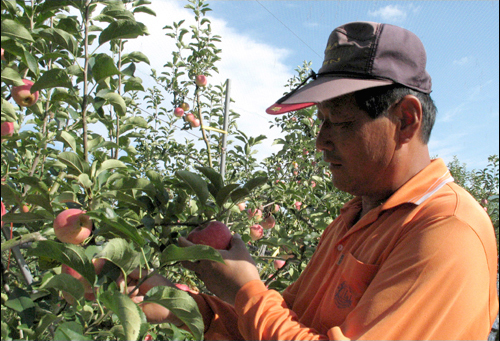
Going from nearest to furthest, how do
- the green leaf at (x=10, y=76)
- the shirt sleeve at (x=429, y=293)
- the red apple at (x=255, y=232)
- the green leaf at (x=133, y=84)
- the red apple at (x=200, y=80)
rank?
the shirt sleeve at (x=429, y=293)
the green leaf at (x=10, y=76)
the green leaf at (x=133, y=84)
the red apple at (x=255, y=232)
the red apple at (x=200, y=80)

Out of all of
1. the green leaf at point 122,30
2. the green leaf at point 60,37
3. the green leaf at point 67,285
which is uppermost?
the green leaf at point 122,30

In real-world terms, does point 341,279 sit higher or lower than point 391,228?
lower

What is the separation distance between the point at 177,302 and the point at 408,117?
64cm

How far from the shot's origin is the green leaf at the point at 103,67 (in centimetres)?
104

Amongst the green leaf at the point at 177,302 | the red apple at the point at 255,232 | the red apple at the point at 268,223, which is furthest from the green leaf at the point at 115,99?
the red apple at the point at 268,223

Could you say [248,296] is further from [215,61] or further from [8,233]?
[215,61]

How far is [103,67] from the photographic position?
1.06m

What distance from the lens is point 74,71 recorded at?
107cm

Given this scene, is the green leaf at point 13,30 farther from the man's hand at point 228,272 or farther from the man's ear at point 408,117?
the man's ear at point 408,117

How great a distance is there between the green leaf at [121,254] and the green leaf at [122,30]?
57 centimetres

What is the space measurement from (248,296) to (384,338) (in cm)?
31

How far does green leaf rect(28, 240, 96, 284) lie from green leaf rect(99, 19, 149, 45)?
58 centimetres

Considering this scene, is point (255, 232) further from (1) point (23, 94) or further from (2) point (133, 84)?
(1) point (23, 94)

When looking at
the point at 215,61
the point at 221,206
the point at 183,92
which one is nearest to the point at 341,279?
the point at 221,206
